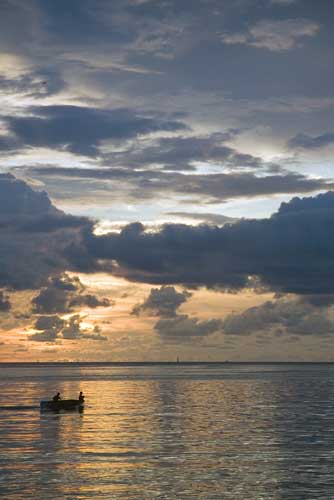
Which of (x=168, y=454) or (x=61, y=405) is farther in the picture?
(x=61, y=405)

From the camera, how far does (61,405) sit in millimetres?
123875

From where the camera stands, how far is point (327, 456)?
2842 inches

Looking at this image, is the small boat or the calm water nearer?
the calm water

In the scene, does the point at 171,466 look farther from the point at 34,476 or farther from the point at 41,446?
the point at 41,446

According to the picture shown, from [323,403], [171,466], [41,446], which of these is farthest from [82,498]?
[323,403]

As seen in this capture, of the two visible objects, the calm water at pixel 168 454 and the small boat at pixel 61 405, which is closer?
the calm water at pixel 168 454

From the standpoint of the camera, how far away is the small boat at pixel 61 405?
122 m

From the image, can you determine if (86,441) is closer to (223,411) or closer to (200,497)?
(200,497)

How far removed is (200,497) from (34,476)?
593 inches

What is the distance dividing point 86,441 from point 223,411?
149 ft

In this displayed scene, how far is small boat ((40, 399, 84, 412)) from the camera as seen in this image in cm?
12250

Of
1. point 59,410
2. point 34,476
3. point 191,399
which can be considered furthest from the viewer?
point 191,399

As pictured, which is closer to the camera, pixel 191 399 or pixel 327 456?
pixel 327 456

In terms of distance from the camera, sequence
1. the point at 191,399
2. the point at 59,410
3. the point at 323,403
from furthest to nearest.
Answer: the point at 191,399 < the point at 323,403 < the point at 59,410
